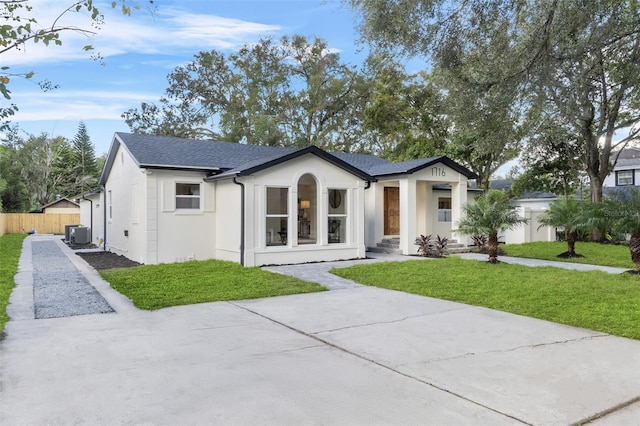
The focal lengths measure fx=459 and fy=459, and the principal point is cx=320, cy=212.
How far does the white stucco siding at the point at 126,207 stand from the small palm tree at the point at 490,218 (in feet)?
29.9

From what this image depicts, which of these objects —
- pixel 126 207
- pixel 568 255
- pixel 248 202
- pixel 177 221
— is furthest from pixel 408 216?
pixel 126 207

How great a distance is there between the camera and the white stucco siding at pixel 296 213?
1242 cm

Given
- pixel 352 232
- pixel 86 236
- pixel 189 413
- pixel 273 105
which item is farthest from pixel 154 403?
pixel 273 105

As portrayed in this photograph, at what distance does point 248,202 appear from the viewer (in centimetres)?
1230

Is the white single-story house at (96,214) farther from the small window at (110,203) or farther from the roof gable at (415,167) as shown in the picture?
the roof gable at (415,167)

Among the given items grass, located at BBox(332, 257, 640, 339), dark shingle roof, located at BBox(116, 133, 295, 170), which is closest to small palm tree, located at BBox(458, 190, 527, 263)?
grass, located at BBox(332, 257, 640, 339)

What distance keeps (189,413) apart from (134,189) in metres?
12.2

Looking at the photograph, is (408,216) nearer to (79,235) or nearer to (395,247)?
(395,247)

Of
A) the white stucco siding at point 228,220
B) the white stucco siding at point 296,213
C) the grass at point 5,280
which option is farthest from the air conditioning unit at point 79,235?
the white stucco siding at point 296,213

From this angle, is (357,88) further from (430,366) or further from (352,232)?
(430,366)

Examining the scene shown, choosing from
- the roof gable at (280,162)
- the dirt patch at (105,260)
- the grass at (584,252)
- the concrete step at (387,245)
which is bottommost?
the dirt patch at (105,260)

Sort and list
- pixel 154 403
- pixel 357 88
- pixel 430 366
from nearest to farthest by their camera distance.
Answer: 1. pixel 154 403
2. pixel 430 366
3. pixel 357 88

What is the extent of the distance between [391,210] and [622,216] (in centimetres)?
872

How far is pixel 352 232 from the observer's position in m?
14.1
